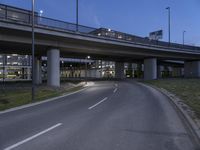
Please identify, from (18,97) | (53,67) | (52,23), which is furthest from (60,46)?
(18,97)

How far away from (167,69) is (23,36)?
109 meters

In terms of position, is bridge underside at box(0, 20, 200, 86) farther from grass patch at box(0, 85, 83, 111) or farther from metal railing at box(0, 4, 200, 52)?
grass patch at box(0, 85, 83, 111)

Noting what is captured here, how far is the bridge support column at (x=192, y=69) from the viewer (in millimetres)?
78188

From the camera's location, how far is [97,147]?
7312 millimetres

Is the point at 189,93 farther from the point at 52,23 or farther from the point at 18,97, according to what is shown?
the point at 52,23

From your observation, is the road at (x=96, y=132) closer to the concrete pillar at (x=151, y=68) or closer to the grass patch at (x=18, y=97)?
the grass patch at (x=18, y=97)

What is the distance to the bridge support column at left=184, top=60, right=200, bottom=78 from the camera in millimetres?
78188

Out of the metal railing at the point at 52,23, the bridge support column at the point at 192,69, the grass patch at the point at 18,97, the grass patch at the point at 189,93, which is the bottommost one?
the grass patch at the point at 18,97

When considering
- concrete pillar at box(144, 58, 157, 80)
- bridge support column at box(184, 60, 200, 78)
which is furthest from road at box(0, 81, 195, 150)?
bridge support column at box(184, 60, 200, 78)

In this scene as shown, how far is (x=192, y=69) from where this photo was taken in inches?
3145

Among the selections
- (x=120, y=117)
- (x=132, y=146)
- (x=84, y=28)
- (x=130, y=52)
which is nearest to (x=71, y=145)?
(x=132, y=146)

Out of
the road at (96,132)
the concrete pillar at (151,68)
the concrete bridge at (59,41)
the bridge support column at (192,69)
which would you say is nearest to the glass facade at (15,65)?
the concrete pillar at (151,68)

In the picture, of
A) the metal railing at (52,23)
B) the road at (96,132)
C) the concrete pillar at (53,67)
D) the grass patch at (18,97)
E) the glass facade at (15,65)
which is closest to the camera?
the road at (96,132)

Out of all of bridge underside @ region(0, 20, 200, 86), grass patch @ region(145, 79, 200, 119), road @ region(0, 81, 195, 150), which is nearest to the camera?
road @ region(0, 81, 195, 150)
